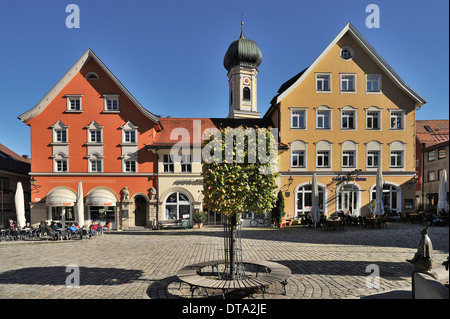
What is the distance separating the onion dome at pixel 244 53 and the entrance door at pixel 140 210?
86.4 feet

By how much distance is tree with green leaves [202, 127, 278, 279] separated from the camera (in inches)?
266

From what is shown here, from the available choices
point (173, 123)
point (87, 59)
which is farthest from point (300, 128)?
point (87, 59)

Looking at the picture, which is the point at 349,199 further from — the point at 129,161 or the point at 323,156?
the point at 129,161

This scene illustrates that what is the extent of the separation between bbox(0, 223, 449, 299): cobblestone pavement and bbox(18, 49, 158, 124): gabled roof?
1141 cm

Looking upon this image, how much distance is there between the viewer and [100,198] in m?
21.5

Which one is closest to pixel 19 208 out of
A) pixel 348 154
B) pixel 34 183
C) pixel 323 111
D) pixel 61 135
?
pixel 34 183

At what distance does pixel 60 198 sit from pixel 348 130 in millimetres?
25347

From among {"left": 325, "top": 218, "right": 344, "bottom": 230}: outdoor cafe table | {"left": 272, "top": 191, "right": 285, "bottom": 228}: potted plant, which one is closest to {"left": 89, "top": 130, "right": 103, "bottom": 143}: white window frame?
{"left": 272, "top": 191, "right": 285, "bottom": 228}: potted plant

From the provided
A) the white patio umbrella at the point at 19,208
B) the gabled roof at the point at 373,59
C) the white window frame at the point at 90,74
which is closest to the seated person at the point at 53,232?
the white patio umbrella at the point at 19,208

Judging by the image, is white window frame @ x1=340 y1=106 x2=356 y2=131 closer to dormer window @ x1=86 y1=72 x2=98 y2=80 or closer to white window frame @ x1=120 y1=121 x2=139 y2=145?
white window frame @ x1=120 y1=121 x2=139 y2=145

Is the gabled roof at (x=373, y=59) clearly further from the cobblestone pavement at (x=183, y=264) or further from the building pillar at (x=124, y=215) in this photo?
the building pillar at (x=124, y=215)

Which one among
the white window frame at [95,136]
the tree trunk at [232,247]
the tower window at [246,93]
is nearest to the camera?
the tree trunk at [232,247]

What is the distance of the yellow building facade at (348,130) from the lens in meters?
23.5
